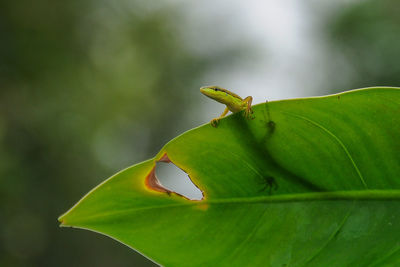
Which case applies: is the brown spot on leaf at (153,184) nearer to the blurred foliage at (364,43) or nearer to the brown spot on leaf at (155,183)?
the brown spot on leaf at (155,183)

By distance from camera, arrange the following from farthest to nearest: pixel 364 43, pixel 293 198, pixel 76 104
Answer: pixel 76 104 → pixel 364 43 → pixel 293 198

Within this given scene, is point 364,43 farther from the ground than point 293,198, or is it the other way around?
point 364,43

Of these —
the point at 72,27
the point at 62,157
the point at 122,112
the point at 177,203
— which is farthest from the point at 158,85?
the point at 177,203

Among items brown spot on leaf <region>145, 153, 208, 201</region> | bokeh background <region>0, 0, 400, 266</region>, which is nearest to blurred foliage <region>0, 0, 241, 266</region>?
bokeh background <region>0, 0, 400, 266</region>

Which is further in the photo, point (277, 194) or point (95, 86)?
point (95, 86)

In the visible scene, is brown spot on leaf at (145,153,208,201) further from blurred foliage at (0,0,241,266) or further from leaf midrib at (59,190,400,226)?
blurred foliage at (0,0,241,266)

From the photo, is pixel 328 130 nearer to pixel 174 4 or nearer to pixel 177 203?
pixel 177 203

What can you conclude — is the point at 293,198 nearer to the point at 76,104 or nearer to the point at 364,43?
the point at 364,43

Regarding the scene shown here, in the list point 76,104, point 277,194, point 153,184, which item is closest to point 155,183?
point 153,184
